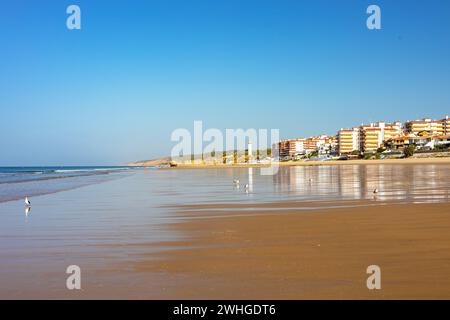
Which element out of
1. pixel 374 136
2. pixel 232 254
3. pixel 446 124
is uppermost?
pixel 446 124

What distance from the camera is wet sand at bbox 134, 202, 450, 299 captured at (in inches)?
186

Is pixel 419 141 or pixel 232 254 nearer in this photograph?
pixel 232 254

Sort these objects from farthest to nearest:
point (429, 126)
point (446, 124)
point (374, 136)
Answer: point (429, 126) < point (446, 124) < point (374, 136)

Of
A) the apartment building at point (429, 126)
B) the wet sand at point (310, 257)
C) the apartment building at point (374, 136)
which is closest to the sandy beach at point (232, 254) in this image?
the wet sand at point (310, 257)

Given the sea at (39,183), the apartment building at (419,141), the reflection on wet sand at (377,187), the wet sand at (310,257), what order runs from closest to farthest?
the wet sand at (310,257) → the reflection on wet sand at (377,187) → the sea at (39,183) → the apartment building at (419,141)

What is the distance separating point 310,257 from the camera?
6.21m

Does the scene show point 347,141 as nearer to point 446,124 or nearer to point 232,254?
point 446,124

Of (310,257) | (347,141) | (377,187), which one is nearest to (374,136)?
(347,141)

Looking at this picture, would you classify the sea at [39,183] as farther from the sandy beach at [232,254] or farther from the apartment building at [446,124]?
the apartment building at [446,124]

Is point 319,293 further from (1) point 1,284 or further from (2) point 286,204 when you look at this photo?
(2) point 286,204

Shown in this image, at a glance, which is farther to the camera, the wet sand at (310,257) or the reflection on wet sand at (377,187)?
the reflection on wet sand at (377,187)

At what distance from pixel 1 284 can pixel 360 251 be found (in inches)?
207

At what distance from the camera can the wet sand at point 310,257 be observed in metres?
4.73

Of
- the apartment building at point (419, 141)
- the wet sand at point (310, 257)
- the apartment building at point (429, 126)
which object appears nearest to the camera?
the wet sand at point (310, 257)
